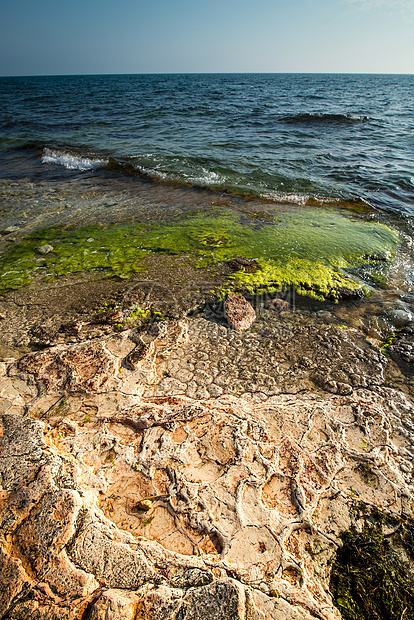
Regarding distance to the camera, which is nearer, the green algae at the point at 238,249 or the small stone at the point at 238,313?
the small stone at the point at 238,313

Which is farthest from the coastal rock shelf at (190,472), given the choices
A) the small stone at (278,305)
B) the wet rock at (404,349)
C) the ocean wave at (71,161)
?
the ocean wave at (71,161)

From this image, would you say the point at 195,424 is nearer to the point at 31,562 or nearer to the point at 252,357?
the point at 252,357

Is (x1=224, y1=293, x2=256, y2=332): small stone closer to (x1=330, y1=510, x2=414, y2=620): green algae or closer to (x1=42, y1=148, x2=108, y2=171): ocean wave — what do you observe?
(x1=330, y1=510, x2=414, y2=620): green algae

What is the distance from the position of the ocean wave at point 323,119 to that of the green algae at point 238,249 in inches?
520

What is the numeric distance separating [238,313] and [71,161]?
9427 millimetres

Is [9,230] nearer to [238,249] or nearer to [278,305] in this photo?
[238,249]

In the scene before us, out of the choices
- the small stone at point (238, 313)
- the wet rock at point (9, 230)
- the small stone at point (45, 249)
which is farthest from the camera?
the wet rock at point (9, 230)

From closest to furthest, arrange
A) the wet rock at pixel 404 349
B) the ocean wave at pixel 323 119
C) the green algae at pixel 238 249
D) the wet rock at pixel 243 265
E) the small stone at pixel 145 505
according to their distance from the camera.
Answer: the small stone at pixel 145 505 < the wet rock at pixel 404 349 < the green algae at pixel 238 249 < the wet rock at pixel 243 265 < the ocean wave at pixel 323 119

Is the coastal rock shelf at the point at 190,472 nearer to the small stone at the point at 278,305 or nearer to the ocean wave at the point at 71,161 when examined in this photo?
the small stone at the point at 278,305

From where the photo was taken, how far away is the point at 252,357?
3.15m

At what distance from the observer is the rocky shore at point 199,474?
1.50 m

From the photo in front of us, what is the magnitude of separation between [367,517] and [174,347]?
2.08 m

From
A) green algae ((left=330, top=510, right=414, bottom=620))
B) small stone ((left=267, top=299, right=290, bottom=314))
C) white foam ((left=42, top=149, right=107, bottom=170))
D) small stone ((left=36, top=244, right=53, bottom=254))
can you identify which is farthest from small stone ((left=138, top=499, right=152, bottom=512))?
white foam ((left=42, top=149, right=107, bottom=170))

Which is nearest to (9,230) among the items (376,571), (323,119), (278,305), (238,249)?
(238,249)
